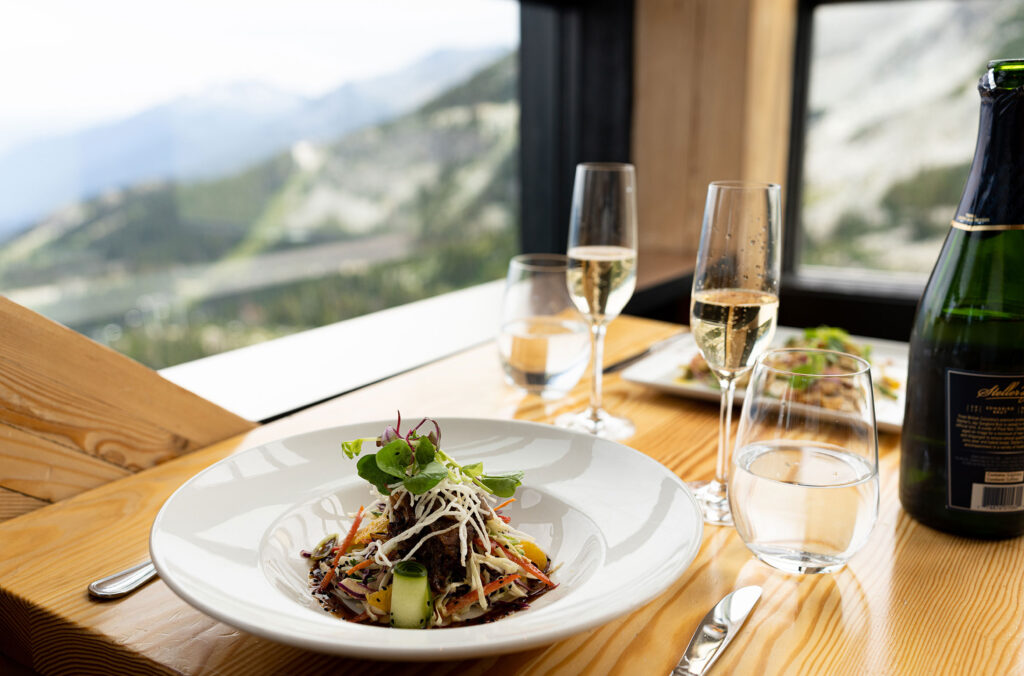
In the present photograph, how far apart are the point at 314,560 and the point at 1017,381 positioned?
65 cm

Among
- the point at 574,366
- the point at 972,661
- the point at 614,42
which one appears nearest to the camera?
the point at 972,661

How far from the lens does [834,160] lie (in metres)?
2.99

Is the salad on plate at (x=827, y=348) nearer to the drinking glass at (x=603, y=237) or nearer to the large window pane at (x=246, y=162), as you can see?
the drinking glass at (x=603, y=237)

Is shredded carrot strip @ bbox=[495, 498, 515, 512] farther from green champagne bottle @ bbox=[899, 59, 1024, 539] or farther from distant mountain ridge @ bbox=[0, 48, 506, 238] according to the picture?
distant mountain ridge @ bbox=[0, 48, 506, 238]

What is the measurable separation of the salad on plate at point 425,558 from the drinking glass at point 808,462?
0.19 m

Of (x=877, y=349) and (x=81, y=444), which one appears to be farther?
(x=877, y=349)

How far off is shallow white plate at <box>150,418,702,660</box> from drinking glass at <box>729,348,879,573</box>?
68mm

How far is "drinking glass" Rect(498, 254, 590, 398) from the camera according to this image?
3.84 feet

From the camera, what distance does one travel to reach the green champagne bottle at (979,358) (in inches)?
30.8

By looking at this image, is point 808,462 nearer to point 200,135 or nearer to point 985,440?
point 985,440

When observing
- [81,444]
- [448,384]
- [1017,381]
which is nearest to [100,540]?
[81,444]

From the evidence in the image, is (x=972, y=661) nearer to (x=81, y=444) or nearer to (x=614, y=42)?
(x=81, y=444)

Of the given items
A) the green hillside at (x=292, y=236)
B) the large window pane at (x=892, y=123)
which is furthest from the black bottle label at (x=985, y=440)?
the large window pane at (x=892, y=123)

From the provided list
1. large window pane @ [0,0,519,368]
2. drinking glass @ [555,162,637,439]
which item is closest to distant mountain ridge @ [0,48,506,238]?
large window pane @ [0,0,519,368]
